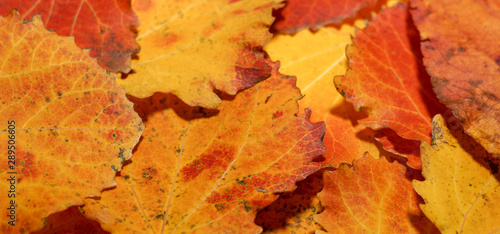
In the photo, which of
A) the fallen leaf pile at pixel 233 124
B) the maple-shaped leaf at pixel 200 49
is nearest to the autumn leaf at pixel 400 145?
the fallen leaf pile at pixel 233 124

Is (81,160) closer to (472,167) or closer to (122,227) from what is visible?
(122,227)

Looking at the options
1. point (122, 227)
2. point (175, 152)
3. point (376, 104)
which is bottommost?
point (122, 227)

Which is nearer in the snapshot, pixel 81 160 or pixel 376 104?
pixel 81 160

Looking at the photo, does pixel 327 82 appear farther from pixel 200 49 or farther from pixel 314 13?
pixel 200 49

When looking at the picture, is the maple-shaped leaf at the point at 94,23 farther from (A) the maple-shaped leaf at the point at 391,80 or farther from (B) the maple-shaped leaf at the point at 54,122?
(A) the maple-shaped leaf at the point at 391,80

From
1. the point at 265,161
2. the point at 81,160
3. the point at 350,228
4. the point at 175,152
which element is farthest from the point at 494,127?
the point at 81,160

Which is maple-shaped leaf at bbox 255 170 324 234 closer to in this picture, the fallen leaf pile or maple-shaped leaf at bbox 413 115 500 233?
the fallen leaf pile
